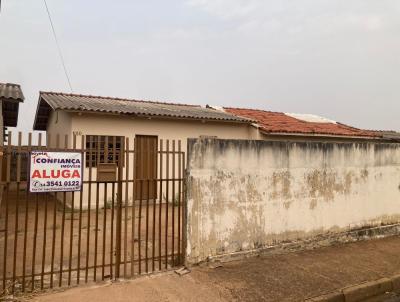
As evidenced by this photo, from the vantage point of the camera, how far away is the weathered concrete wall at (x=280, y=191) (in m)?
5.80

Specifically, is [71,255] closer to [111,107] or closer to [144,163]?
[144,163]

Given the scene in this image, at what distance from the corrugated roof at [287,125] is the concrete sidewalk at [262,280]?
830 cm

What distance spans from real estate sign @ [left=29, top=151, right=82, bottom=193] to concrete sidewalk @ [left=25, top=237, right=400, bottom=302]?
1.32m

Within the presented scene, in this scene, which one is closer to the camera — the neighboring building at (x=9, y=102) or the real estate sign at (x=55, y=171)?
the real estate sign at (x=55, y=171)

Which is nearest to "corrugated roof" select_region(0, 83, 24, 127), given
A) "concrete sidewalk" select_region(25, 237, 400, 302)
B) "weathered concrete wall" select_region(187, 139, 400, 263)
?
"weathered concrete wall" select_region(187, 139, 400, 263)

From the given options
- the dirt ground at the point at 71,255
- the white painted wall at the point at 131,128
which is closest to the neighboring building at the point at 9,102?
the white painted wall at the point at 131,128

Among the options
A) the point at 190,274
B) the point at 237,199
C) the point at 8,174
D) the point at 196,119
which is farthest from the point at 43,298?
the point at 196,119

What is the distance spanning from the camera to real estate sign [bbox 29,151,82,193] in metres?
4.44

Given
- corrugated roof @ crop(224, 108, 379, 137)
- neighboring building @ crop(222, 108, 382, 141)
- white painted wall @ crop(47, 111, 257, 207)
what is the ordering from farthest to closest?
corrugated roof @ crop(224, 108, 379, 137), neighboring building @ crop(222, 108, 382, 141), white painted wall @ crop(47, 111, 257, 207)

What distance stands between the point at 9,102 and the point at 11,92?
117 centimetres

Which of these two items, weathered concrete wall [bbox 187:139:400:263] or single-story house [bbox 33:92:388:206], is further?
single-story house [bbox 33:92:388:206]

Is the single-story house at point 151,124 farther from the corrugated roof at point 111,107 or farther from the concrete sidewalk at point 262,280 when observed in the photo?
the concrete sidewalk at point 262,280

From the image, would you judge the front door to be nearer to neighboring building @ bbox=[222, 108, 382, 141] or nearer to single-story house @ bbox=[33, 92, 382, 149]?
single-story house @ bbox=[33, 92, 382, 149]

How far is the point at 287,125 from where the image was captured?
640 inches
